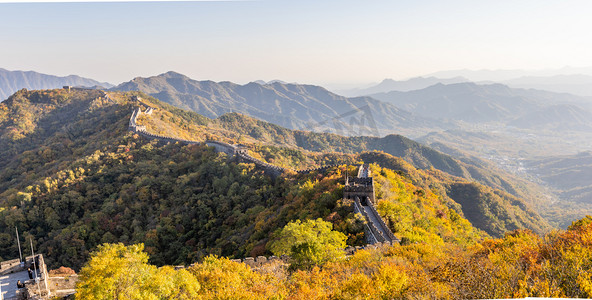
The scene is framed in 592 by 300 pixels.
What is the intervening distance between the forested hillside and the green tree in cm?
511

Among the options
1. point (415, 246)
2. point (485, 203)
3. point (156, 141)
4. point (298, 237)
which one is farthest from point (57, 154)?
point (485, 203)

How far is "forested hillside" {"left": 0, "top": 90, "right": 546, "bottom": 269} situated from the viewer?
33.4 meters

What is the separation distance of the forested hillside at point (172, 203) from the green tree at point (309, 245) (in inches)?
201

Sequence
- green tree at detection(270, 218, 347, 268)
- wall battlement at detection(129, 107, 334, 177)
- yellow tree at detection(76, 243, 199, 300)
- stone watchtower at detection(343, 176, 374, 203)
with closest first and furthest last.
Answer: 1. yellow tree at detection(76, 243, 199, 300)
2. green tree at detection(270, 218, 347, 268)
3. stone watchtower at detection(343, 176, 374, 203)
4. wall battlement at detection(129, 107, 334, 177)

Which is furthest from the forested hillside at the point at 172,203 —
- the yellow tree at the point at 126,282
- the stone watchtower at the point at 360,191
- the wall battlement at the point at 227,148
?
the yellow tree at the point at 126,282

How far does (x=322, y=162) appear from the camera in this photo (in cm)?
11362

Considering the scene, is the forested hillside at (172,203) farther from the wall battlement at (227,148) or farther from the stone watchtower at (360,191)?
the wall battlement at (227,148)

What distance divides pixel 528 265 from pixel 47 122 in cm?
16165

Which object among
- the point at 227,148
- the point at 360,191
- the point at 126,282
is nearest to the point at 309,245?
the point at 126,282

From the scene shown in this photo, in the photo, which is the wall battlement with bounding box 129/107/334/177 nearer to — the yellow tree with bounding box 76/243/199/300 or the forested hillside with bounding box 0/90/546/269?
the forested hillside with bounding box 0/90/546/269

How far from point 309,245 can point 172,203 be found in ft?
140

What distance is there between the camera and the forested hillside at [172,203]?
3338cm

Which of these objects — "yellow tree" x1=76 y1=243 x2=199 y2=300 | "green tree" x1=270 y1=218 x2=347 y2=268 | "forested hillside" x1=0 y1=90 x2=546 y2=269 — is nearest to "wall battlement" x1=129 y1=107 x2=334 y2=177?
"forested hillside" x1=0 y1=90 x2=546 y2=269

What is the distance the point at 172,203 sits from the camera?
54969 mm
